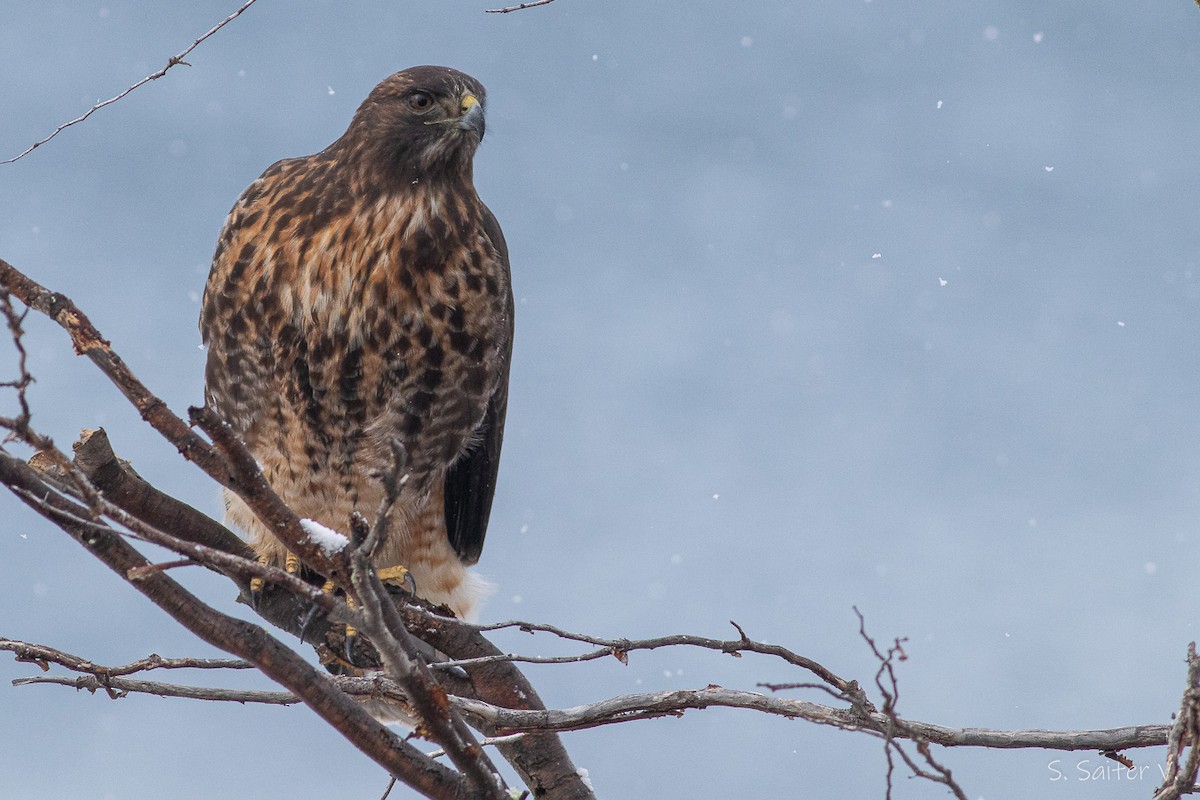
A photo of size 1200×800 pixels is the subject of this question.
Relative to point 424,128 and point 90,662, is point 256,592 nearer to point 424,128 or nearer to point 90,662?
point 90,662

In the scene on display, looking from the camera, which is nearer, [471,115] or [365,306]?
[365,306]

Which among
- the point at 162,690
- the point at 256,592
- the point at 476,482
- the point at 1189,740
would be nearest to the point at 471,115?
the point at 476,482

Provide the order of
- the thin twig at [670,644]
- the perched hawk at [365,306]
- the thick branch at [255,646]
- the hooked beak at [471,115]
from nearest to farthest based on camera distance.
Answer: the thick branch at [255,646]
the thin twig at [670,644]
the perched hawk at [365,306]
the hooked beak at [471,115]

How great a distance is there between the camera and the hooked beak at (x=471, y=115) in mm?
4855

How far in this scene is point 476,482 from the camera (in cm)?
548

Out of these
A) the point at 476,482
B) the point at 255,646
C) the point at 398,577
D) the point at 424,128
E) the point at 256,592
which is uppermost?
the point at 424,128

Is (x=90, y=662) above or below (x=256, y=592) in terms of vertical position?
below

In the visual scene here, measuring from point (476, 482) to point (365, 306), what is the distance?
1.15 m

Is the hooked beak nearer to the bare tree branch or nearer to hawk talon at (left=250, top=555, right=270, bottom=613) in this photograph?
hawk talon at (left=250, top=555, right=270, bottom=613)

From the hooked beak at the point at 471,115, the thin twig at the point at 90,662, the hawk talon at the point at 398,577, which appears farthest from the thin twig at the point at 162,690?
the hooked beak at the point at 471,115

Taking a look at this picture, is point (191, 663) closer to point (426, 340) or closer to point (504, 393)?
point (426, 340)

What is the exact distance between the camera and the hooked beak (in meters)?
4.86

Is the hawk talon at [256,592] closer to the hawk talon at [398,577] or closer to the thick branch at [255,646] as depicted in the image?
the hawk talon at [398,577]

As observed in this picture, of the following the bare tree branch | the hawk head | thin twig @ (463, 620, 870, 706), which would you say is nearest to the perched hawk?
the hawk head
